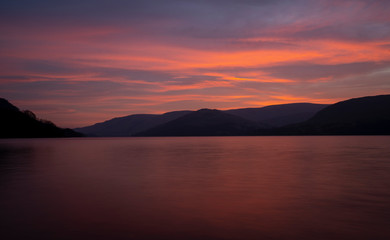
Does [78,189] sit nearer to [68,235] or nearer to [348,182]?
[68,235]

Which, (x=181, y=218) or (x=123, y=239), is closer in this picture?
(x=123, y=239)

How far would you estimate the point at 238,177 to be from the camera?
33.8 m

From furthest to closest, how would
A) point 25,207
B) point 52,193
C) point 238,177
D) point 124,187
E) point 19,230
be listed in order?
point 238,177 < point 124,187 < point 52,193 < point 25,207 < point 19,230

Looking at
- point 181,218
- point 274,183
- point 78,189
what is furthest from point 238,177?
point 181,218

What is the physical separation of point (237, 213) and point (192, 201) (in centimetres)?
445

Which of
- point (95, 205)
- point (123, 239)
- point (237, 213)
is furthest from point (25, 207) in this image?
point (237, 213)

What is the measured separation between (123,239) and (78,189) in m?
14.4

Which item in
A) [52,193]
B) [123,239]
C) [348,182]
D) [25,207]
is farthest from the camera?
[348,182]

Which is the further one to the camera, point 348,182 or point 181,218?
point 348,182

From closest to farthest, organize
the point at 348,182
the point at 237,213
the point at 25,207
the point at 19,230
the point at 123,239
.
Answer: the point at 123,239, the point at 19,230, the point at 237,213, the point at 25,207, the point at 348,182

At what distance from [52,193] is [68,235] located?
12062 mm

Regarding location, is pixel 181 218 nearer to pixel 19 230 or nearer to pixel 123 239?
pixel 123 239

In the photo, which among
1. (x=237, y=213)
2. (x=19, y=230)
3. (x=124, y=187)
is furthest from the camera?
(x=124, y=187)

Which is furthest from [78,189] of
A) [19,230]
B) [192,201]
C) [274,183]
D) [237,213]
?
[274,183]
